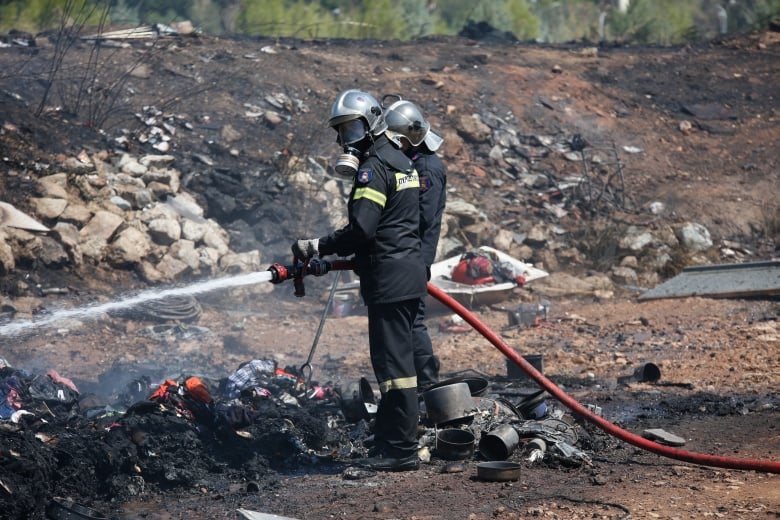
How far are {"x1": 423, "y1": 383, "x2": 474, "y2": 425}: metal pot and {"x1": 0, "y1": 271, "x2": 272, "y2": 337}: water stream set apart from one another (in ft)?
10.7

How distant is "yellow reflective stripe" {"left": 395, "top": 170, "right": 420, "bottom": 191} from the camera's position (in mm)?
4738

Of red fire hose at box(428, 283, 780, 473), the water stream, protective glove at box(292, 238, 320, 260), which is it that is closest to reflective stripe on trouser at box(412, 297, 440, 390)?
red fire hose at box(428, 283, 780, 473)

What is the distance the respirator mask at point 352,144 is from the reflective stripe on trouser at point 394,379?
2.64ft

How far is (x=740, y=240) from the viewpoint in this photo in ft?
42.7

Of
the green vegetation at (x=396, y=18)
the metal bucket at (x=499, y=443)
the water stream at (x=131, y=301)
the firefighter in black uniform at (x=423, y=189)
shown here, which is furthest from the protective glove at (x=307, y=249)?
the green vegetation at (x=396, y=18)

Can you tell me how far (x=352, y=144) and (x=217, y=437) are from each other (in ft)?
6.69

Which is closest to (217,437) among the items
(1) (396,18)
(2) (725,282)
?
(2) (725,282)

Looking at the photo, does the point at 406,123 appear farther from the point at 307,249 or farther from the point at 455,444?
the point at 455,444

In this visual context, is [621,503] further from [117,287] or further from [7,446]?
[117,287]

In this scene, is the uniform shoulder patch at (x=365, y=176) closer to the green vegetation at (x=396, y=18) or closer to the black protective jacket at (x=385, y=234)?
the black protective jacket at (x=385, y=234)

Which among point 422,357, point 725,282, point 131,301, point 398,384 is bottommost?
point 131,301

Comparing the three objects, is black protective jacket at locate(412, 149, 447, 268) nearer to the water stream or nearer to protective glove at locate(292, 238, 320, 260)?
protective glove at locate(292, 238, 320, 260)

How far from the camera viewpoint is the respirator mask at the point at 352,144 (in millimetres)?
4660

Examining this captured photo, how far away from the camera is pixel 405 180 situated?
4785mm
